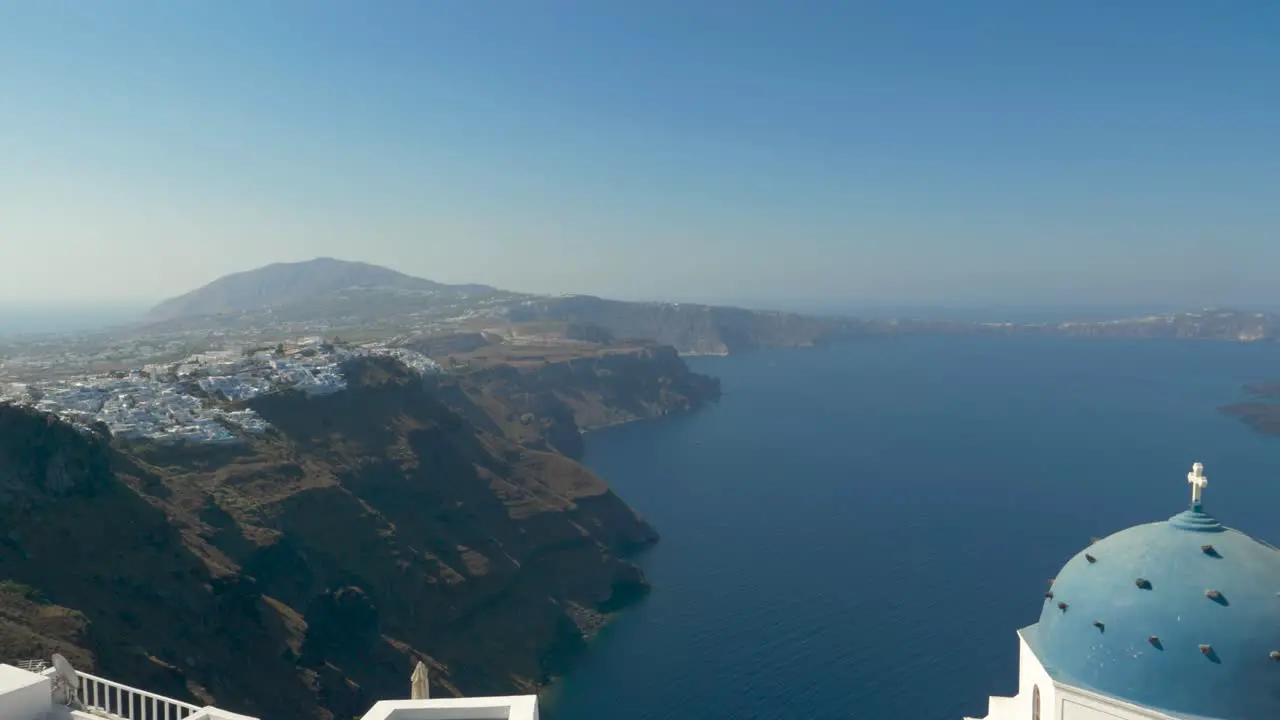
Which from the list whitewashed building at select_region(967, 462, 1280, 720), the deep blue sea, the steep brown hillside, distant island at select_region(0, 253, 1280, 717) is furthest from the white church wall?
the steep brown hillside

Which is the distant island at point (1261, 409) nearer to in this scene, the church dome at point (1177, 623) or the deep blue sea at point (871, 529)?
the deep blue sea at point (871, 529)

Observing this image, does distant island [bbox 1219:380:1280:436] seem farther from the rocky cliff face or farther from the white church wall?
the white church wall

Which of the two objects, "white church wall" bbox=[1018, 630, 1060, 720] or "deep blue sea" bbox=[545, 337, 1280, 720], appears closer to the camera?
"white church wall" bbox=[1018, 630, 1060, 720]

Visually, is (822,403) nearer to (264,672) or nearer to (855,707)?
(855,707)

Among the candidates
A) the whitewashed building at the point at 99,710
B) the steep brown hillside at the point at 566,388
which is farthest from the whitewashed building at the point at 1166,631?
the steep brown hillside at the point at 566,388

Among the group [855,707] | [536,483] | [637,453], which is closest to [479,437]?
[536,483]

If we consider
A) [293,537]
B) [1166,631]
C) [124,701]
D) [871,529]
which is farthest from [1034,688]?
[871,529]
